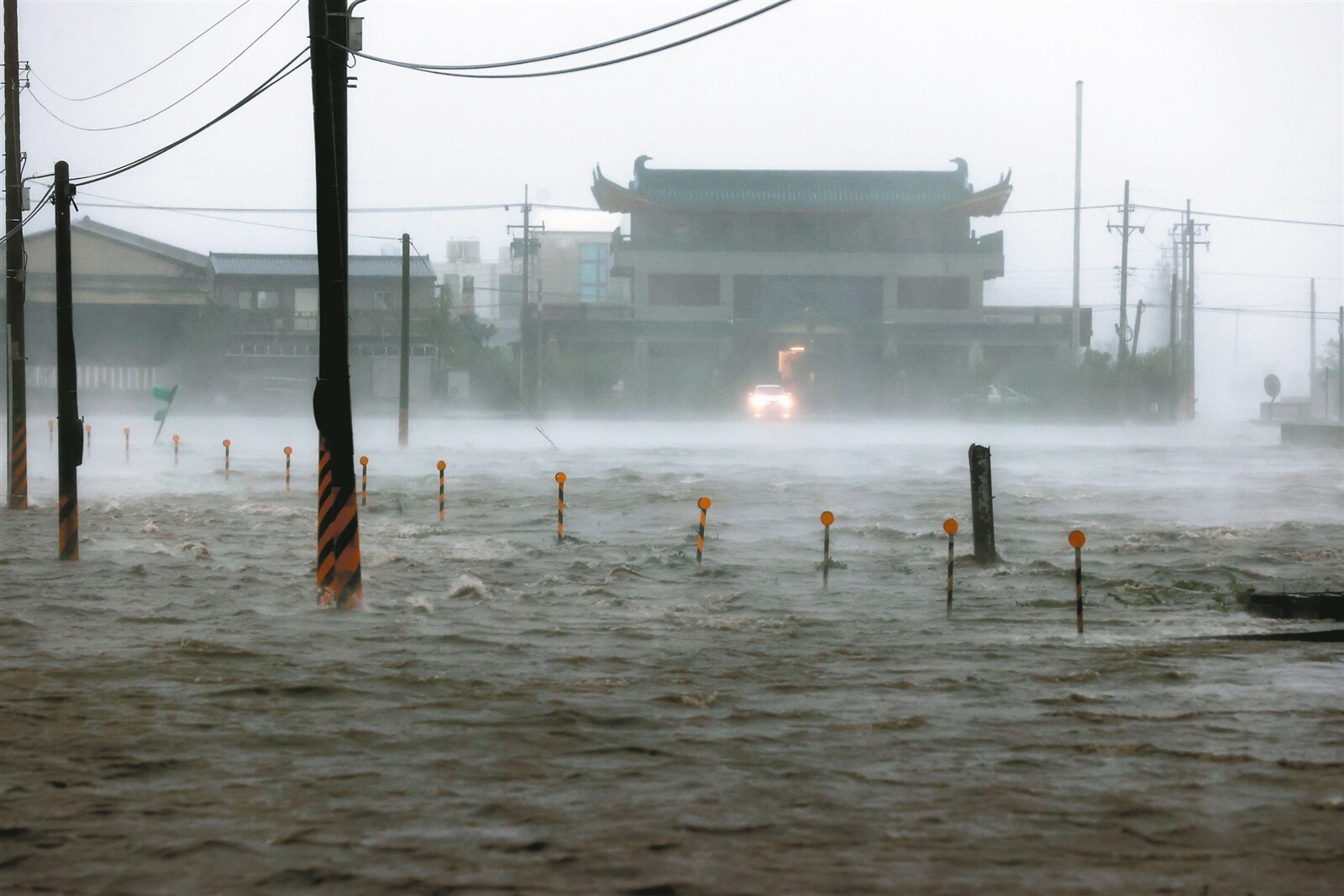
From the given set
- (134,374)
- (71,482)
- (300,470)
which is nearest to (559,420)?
(134,374)

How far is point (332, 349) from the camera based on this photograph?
1245 cm

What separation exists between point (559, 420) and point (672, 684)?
48.7m

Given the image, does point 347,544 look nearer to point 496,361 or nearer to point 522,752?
point 522,752

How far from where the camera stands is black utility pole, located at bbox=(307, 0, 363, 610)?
12.3 metres

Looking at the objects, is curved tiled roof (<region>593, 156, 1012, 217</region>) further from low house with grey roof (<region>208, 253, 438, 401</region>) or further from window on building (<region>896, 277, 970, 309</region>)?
low house with grey roof (<region>208, 253, 438, 401</region>)

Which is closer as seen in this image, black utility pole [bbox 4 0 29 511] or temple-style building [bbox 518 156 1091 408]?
black utility pole [bbox 4 0 29 511]

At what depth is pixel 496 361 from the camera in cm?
6475

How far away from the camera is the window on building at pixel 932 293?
220 ft

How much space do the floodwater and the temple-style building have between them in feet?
149

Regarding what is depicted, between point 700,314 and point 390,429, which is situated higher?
point 700,314

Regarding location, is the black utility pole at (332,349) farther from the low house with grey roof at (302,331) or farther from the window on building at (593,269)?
the window on building at (593,269)

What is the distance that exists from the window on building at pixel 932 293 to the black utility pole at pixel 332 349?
5648cm

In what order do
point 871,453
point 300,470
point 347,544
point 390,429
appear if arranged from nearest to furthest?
1. point 347,544
2. point 300,470
3. point 871,453
4. point 390,429

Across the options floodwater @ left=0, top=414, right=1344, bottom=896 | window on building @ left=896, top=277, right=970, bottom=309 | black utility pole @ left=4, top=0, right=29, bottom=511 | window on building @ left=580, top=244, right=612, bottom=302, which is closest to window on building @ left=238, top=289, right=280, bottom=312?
window on building @ left=896, top=277, right=970, bottom=309
